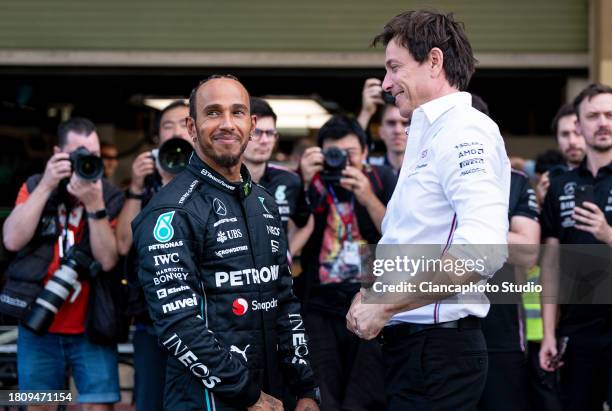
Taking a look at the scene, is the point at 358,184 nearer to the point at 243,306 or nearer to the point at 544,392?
the point at 544,392

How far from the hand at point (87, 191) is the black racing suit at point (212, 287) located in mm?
1459

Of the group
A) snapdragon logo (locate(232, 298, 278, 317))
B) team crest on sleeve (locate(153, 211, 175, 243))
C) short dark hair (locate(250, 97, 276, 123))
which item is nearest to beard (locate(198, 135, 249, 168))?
team crest on sleeve (locate(153, 211, 175, 243))

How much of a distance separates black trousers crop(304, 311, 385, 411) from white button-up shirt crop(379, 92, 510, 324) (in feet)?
5.20

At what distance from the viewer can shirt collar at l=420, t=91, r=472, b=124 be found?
2852 mm

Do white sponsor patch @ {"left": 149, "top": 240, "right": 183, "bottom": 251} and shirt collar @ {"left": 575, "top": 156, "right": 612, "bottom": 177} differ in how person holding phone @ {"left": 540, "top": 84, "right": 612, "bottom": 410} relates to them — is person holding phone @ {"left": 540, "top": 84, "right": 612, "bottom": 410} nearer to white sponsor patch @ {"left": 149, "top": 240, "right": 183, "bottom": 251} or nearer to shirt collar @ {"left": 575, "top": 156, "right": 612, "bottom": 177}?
shirt collar @ {"left": 575, "top": 156, "right": 612, "bottom": 177}

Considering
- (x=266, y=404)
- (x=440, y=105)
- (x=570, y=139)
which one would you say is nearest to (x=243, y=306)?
(x=266, y=404)

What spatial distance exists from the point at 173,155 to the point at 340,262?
101 centimetres

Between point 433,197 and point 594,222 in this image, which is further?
point 594,222

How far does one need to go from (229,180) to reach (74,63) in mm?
5589

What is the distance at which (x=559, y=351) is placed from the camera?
477 centimetres

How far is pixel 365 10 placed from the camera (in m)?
8.05

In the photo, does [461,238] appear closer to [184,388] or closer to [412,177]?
[412,177]

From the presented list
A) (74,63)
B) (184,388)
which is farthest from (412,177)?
(74,63)

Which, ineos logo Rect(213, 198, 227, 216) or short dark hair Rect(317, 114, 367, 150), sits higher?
short dark hair Rect(317, 114, 367, 150)
